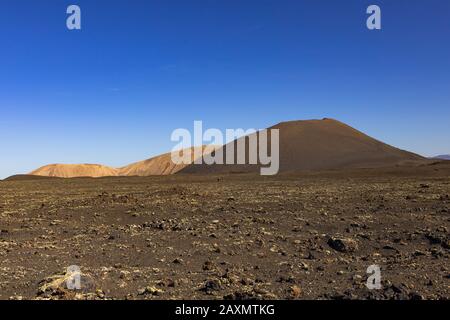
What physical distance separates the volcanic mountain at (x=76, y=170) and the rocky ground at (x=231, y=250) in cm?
13512

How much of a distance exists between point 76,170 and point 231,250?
147066 mm

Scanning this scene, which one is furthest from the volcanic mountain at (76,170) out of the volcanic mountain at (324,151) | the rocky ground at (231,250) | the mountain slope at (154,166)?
the rocky ground at (231,250)

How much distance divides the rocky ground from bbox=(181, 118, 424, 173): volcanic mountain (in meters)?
Result: 60.9

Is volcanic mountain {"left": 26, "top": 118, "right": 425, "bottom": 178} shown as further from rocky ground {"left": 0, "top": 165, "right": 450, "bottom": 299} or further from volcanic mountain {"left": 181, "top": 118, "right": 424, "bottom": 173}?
rocky ground {"left": 0, "top": 165, "right": 450, "bottom": 299}

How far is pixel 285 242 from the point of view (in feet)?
35.0

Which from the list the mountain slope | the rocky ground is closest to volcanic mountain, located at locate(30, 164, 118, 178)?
the mountain slope

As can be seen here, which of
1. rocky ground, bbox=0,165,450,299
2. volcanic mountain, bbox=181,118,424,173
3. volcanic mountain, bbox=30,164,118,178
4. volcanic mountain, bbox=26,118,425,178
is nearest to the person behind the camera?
rocky ground, bbox=0,165,450,299

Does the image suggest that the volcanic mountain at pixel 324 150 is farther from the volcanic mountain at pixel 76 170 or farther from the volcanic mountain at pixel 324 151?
the volcanic mountain at pixel 76 170

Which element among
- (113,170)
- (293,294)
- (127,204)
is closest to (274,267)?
(293,294)

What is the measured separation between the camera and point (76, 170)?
149125 mm

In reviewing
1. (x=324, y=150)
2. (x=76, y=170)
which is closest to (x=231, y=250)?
(x=324, y=150)

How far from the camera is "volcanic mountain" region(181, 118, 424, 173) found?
261 feet

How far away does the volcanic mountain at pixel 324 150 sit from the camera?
79.5 metres
